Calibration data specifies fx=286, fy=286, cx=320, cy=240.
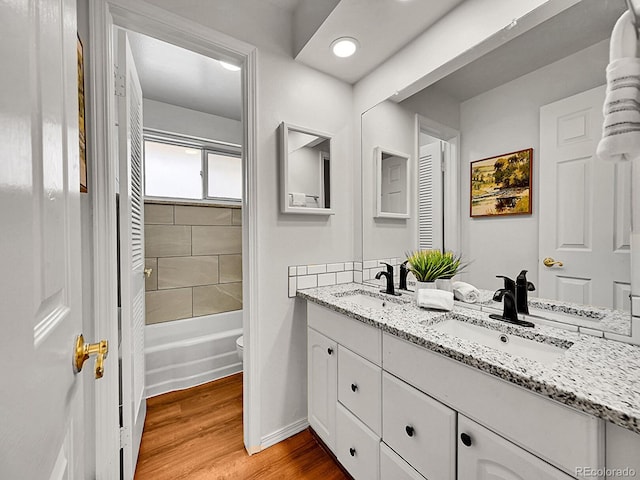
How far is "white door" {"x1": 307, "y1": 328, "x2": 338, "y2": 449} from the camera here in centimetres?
141

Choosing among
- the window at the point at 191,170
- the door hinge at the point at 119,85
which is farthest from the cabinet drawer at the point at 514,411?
the window at the point at 191,170

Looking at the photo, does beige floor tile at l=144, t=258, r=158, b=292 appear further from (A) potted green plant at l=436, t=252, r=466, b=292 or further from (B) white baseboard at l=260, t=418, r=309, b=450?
(A) potted green plant at l=436, t=252, r=466, b=292

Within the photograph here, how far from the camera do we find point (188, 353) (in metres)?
2.32

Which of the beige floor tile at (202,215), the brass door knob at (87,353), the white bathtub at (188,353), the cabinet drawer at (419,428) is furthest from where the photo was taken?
the beige floor tile at (202,215)

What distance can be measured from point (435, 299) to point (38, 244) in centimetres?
127

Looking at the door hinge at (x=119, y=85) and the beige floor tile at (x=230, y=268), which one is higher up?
the door hinge at (x=119, y=85)

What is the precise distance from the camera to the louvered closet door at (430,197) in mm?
1471

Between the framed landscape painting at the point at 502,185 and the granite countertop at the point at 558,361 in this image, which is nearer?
the granite countertop at the point at 558,361

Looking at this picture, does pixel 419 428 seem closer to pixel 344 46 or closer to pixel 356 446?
pixel 356 446

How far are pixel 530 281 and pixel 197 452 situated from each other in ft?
6.06

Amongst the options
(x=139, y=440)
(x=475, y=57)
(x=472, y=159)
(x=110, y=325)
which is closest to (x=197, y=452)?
(x=139, y=440)

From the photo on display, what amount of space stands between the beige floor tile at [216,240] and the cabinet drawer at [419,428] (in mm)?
2163

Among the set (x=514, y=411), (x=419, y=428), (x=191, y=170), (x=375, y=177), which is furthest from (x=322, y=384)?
(x=191, y=170)

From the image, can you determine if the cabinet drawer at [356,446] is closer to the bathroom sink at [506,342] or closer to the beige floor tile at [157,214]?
the bathroom sink at [506,342]
